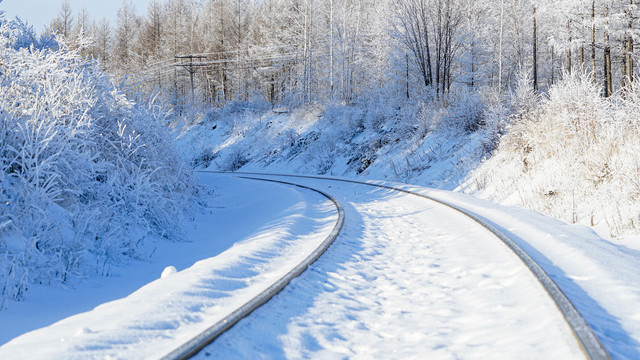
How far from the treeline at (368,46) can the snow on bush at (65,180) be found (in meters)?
17.2

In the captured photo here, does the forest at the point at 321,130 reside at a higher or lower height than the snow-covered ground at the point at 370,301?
higher

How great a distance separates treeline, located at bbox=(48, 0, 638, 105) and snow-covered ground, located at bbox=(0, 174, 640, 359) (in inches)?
695

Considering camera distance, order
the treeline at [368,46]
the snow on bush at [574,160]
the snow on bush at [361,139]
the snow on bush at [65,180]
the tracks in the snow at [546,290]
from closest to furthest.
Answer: the tracks in the snow at [546,290]
the snow on bush at [65,180]
the snow on bush at [574,160]
the snow on bush at [361,139]
the treeline at [368,46]

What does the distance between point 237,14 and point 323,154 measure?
111ft

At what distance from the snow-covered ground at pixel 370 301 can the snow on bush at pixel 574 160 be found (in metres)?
1.53

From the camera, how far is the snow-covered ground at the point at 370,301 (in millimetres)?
2896

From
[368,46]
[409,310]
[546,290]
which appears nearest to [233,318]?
[409,310]

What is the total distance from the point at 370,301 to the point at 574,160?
7.88 meters

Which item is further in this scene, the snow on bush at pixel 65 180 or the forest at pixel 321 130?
the forest at pixel 321 130

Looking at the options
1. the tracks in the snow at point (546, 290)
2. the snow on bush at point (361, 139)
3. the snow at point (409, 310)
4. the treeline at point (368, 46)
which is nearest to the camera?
Result: the tracks in the snow at point (546, 290)

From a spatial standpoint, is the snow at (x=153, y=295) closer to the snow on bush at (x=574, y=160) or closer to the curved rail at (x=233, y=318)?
the curved rail at (x=233, y=318)

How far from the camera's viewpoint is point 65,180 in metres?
6.55

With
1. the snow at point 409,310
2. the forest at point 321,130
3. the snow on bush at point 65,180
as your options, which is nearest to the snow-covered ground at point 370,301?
the snow at point 409,310

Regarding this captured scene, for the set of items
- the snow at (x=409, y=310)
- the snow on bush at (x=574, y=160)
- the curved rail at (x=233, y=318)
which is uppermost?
the snow on bush at (x=574, y=160)
